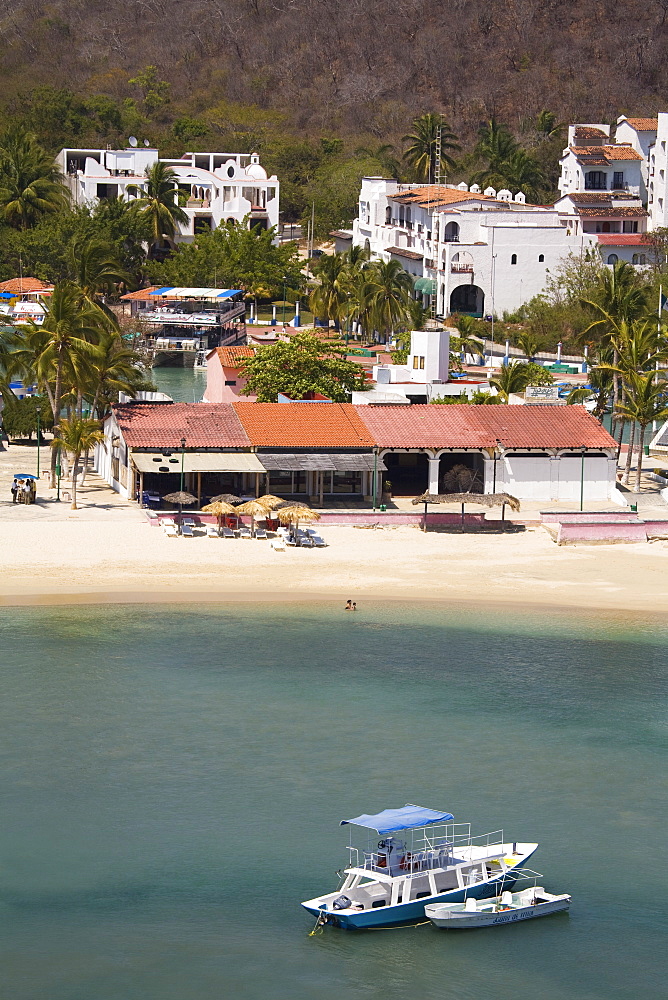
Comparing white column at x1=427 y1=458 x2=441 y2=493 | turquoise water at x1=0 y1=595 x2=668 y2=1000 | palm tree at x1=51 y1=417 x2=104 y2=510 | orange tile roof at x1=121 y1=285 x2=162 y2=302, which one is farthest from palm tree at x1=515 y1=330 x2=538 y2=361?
turquoise water at x1=0 y1=595 x2=668 y2=1000

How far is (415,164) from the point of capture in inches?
5349

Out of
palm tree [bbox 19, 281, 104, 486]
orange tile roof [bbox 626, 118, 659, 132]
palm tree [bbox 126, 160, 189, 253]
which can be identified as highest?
orange tile roof [bbox 626, 118, 659, 132]

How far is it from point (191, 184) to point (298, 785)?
10137 centimetres

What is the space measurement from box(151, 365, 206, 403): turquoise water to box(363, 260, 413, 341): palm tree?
35.0 ft

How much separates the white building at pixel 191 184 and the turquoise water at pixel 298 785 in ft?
281

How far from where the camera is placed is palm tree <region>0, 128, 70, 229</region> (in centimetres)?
12081

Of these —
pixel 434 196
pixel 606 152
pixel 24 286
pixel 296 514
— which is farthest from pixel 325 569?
pixel 606 152

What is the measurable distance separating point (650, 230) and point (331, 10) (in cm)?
9056

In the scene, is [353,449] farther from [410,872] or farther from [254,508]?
[410,872]

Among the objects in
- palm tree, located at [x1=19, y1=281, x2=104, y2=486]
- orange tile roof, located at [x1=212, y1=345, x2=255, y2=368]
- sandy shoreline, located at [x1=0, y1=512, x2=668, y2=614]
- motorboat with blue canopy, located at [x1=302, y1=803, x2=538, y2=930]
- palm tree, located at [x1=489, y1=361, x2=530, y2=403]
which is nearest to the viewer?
motorboat with blue canopy, located at [x1=302, y1=803, x2=538, y2=930]

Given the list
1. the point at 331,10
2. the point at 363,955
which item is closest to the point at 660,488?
the point at 363,955

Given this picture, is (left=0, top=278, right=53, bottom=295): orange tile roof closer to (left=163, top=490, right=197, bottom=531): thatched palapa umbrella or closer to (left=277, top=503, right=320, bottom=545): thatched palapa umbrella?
(left=163, top=490, right=197, bottom=531): thatched palapa umbrella

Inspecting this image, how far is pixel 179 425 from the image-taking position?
58.8m

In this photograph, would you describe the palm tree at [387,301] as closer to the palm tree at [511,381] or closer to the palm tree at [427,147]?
the palm tree at [511,381]
